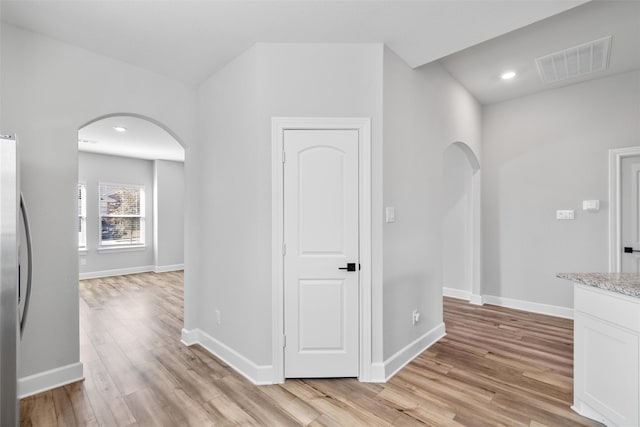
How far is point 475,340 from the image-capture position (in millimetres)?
3264

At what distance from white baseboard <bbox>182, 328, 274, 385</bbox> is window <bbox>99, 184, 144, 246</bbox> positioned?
4.93m

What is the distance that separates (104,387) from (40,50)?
8.87ft

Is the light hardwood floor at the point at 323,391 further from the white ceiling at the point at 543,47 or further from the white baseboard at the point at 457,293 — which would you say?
the white ceiling at the point at 543,47

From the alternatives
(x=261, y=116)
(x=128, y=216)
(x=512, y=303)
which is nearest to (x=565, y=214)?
(x=512, y=303)

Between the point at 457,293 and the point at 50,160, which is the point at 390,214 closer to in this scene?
the point at 50,160

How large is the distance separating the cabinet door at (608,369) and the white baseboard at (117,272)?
26.3 ft

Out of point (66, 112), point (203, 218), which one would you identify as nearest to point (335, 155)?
point (203, 218)

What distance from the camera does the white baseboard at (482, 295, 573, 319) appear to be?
12.8 feet

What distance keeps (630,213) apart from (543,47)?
215cm

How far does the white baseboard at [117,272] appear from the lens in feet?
21.4

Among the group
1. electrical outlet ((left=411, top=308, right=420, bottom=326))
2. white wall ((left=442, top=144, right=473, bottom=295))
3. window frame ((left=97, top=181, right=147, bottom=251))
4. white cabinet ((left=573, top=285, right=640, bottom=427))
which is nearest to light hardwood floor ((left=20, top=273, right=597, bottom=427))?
white cabinet ((left=573, top=285, right=640, bottom=427))

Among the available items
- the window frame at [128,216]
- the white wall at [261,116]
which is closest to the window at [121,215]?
the window frame at [128,216]

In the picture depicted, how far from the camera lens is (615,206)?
3.50 m

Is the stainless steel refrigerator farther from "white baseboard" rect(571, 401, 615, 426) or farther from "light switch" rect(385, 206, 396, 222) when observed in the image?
"white baseboard" rect(571, 401, 615, 426)
